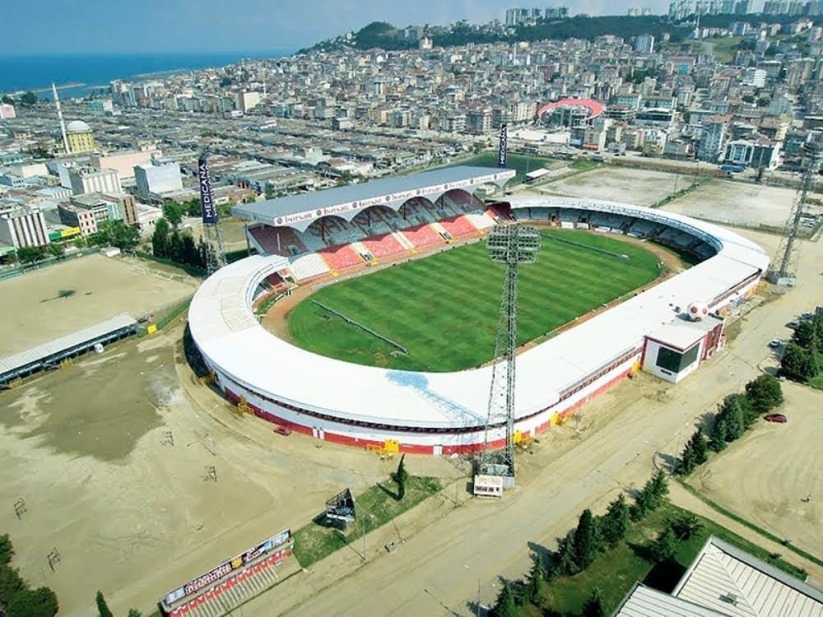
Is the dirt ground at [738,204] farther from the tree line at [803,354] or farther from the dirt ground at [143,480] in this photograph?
the dirt ground at [143,480]

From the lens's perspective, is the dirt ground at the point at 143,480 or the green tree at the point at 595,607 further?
the dirt ground at the point at 143,480

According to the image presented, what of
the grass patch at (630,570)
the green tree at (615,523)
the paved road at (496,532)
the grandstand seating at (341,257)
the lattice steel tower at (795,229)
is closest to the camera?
the grass patch at (630,570)

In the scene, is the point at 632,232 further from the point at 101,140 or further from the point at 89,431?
the point at 101,140

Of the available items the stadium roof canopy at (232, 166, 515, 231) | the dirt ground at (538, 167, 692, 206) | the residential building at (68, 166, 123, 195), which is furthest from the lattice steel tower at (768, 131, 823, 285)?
the residential building at (68, 166, 123, 195)

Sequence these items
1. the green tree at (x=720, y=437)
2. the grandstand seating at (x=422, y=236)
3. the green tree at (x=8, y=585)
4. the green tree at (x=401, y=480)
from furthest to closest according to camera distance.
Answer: the grandstand seating at (x=422, y=236) < the green tree at (x=720, y=437) < the green tree at (x=401, y=480) < the green tree at (x=8, y=585)

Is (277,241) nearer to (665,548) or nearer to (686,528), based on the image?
(686,528)

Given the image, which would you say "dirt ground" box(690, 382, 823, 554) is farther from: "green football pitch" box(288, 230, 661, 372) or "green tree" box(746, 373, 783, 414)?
"green football pitch" box(288, 230, 661, 372)

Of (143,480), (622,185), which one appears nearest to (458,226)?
(622,185)

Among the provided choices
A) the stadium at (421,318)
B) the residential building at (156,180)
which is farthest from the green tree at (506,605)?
the residential building at (156,180)
